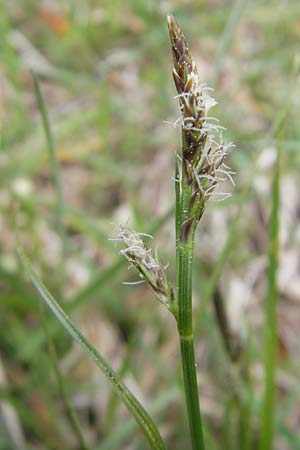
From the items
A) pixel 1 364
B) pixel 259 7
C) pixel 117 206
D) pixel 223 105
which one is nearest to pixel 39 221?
pixel 117 206

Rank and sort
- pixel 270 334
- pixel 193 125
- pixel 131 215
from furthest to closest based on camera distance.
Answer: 1. pixel 131 215
2. pixel 270 334
3. pixel 193 125

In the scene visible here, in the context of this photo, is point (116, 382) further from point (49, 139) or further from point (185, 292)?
point (49, 139)

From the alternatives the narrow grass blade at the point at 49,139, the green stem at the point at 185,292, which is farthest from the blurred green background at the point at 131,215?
the green stem at the point at 185,292

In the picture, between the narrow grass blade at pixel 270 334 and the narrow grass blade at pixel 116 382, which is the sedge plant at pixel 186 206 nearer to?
the narrow grass blade at pixel 116 382

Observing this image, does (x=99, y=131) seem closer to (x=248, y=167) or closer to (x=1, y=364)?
(x=248, y=167)

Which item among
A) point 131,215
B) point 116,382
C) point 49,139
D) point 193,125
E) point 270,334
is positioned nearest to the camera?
point 193,125

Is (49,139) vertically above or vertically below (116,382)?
above

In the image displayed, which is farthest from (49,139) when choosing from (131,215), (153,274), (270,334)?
(131,215)
